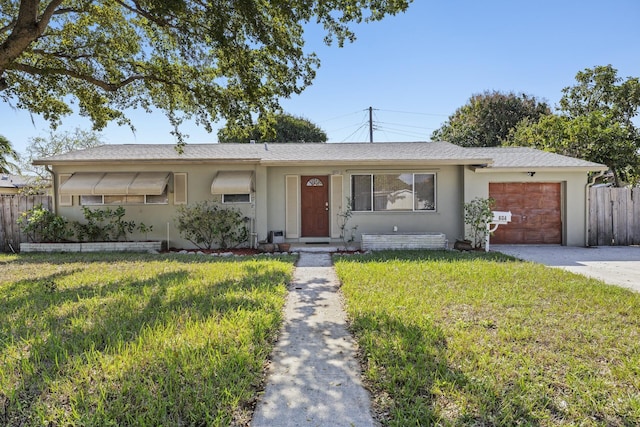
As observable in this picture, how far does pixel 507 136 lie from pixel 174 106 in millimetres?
27222

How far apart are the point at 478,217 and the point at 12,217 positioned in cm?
1567

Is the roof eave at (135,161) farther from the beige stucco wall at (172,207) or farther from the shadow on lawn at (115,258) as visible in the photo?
the shadow on lawn at (115,258)

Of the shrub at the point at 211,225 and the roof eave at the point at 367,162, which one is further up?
the roof eave at the point at 367,162

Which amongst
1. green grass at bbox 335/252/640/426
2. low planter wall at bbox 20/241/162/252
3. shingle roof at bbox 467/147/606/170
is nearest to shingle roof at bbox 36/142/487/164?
shingle roof at bbox 467/147/606/170

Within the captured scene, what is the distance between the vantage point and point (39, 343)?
384 cm

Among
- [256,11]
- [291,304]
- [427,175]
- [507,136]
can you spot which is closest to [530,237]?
[427,175]

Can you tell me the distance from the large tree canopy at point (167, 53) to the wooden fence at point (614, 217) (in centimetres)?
1013

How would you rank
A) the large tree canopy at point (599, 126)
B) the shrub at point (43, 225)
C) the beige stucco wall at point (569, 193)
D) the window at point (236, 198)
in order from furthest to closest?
the large tree canopy at point (599, 126) < the beige stucco wall at point (569, 193) < the window at point (236, 198) < the shrub at point (43, 225)

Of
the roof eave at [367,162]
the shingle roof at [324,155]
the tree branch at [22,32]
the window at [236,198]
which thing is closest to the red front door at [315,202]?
the shingle roof at [324,155]

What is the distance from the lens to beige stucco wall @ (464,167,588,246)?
11.8m

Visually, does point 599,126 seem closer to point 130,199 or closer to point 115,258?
point 130,199

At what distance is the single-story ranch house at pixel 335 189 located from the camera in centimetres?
1119

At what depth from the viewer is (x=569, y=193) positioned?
11859 mm

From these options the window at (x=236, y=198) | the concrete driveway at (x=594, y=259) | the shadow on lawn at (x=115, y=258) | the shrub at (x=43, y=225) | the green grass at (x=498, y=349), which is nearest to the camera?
the green grass at (x=498, y=349)
